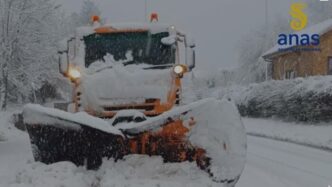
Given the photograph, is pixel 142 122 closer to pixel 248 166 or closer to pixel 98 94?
pixel 98 94

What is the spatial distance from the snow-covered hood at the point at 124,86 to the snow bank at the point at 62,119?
124cm

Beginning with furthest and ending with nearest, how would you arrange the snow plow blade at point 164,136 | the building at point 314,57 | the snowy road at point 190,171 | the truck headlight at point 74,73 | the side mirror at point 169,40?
the building at point 314,57 → the side mirror at point 169,40 → the truck headlight at point 74,73 → the snow plow blade at point 164,136 → the snowy road at point 190,171

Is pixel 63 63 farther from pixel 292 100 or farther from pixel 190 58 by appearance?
pixel 292 100

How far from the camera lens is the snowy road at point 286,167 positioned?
909cm

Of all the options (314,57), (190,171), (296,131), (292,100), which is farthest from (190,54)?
(314,57)

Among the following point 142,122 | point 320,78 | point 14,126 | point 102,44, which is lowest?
point 14,126

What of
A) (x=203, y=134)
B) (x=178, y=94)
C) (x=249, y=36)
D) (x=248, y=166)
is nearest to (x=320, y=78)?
(x=248, y=166)

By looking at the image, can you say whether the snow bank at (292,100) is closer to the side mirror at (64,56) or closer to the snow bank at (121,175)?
the side mirror at (64,56)

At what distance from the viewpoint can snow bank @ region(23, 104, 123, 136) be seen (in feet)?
22.2

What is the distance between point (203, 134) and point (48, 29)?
73.4ft

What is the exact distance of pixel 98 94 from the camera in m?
8.24

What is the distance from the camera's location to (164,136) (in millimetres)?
6898

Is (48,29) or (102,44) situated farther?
(48,29)

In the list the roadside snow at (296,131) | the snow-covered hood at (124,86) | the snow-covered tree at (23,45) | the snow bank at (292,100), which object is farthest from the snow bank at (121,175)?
the snow-covered tree at (23,45)
